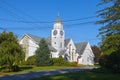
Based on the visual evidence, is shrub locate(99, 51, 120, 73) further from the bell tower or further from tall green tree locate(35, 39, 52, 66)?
the bell tower

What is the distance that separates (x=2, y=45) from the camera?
38031 millimetres

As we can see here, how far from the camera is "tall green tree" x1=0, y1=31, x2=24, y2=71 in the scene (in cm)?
3722

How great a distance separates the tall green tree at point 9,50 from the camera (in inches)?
1465

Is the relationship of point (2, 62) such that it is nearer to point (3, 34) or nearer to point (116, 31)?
point (3, 34)

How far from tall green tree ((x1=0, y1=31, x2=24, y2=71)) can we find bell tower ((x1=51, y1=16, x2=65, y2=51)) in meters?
36.4

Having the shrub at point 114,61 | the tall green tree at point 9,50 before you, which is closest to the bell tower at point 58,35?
the tall green tree at point 9,50

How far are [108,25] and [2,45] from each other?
49.3 ft

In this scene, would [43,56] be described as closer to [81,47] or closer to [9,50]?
[9,50]

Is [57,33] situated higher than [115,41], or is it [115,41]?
[57,33]

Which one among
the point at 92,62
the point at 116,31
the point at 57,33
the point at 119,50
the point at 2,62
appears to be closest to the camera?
the point at 116,31

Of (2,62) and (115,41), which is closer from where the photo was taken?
(115,41)

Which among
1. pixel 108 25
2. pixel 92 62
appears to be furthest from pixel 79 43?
pixel 108 25

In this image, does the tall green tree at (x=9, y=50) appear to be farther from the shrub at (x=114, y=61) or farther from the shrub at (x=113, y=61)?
the shrub at (x=114, y=61)

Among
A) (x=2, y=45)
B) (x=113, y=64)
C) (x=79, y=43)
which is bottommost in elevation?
(x=113, y=64)
